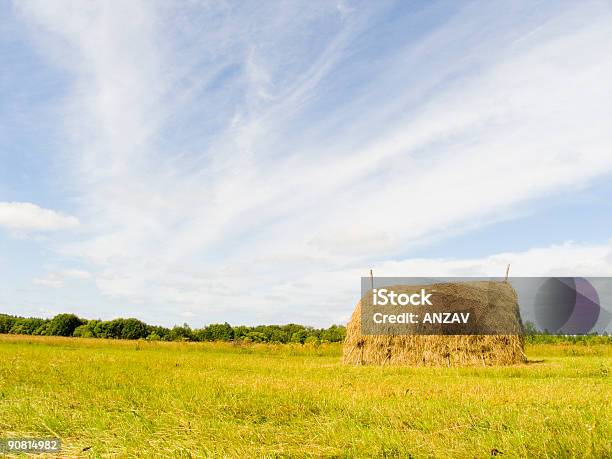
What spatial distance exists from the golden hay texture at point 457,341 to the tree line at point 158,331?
68.6 ft

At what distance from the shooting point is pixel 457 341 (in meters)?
23.2

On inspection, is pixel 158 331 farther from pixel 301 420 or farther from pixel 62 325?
pixel 301 420

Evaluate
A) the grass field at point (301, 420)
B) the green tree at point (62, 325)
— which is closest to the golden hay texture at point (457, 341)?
the grass field at point (301, 420)

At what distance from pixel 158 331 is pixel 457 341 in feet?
145

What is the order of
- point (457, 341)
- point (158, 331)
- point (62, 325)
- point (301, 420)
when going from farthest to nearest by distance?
1. point (62, 325)
2. point (158, 331)
3. point (457, 341)
4. point (301, 420)

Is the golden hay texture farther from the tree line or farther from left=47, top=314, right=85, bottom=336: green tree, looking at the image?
left=47, top=314, right=85, bottom=336: green tree

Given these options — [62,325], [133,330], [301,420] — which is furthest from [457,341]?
[62,325]

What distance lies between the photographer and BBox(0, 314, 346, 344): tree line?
168 feet

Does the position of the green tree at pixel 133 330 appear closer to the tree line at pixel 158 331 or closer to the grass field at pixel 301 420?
the tree line at pixel 158 331

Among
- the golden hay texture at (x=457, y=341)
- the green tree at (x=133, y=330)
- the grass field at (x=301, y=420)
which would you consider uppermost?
the green tree at (x=133, y=330)

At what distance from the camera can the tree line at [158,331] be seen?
51.2m

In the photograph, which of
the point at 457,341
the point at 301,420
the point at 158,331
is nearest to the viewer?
the point at 301,420

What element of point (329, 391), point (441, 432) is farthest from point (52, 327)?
point (441, 432)

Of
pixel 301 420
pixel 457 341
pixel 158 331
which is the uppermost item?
pixel 158 331
